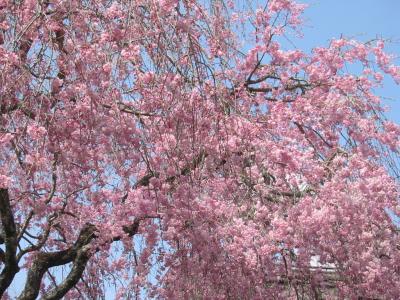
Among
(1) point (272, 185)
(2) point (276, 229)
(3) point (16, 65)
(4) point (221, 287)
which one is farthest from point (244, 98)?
(3) point (16, 65)

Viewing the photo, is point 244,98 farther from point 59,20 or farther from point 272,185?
point 59,20

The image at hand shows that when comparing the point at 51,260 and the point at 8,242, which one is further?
the point at 51,260

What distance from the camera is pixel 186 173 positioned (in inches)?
178

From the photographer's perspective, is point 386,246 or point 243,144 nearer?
point 243,144

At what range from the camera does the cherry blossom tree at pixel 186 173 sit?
3.48m

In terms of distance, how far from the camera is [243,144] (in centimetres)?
438

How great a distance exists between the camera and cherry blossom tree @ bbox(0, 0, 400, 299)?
348cm

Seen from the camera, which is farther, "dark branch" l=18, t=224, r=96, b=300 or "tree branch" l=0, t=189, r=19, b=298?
"dark branch" l=18, t=224, r=96, b=300

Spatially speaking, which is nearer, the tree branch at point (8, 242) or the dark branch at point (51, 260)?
the tree branch at point (8, 242)

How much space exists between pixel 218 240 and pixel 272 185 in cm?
75

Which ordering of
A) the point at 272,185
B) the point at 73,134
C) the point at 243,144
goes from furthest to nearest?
the point at 272,185 < the point at 243,144 < the point at 73,134

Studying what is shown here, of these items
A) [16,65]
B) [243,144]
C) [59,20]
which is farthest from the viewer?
[243,144]

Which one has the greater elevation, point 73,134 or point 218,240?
point 73,134

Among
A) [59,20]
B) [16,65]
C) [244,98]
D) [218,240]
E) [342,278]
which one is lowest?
[342,278]
